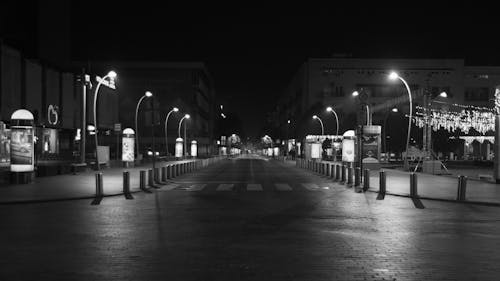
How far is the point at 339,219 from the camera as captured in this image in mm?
15133

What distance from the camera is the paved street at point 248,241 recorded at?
8656mm

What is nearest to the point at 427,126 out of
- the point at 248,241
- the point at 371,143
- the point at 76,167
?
the point at 371,143

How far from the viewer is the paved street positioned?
8656 mm

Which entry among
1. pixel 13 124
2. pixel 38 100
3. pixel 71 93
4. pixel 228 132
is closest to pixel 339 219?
pixel 13 124

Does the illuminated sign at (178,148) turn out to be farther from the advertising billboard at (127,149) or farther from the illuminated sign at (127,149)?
the advertising billboard at (127,149)

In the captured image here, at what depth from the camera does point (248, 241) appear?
11398mm

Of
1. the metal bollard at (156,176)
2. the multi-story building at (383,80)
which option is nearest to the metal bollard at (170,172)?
the metal bollard at (156,176)

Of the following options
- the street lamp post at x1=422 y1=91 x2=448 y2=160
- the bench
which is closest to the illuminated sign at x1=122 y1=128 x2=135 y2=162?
the bench

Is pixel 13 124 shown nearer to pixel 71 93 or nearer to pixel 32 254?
pixel 32 254

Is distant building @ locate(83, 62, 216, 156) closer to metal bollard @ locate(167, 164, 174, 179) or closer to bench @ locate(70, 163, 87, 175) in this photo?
bench @ locate(70, 163, 87, 175)

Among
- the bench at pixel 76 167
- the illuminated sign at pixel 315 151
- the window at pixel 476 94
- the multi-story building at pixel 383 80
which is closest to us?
the bench at pixel 76 167

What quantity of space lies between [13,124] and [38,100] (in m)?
33.5

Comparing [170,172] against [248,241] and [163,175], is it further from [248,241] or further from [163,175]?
[248,241]

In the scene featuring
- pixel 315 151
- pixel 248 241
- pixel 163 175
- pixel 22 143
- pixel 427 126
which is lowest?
pixel 248 241
